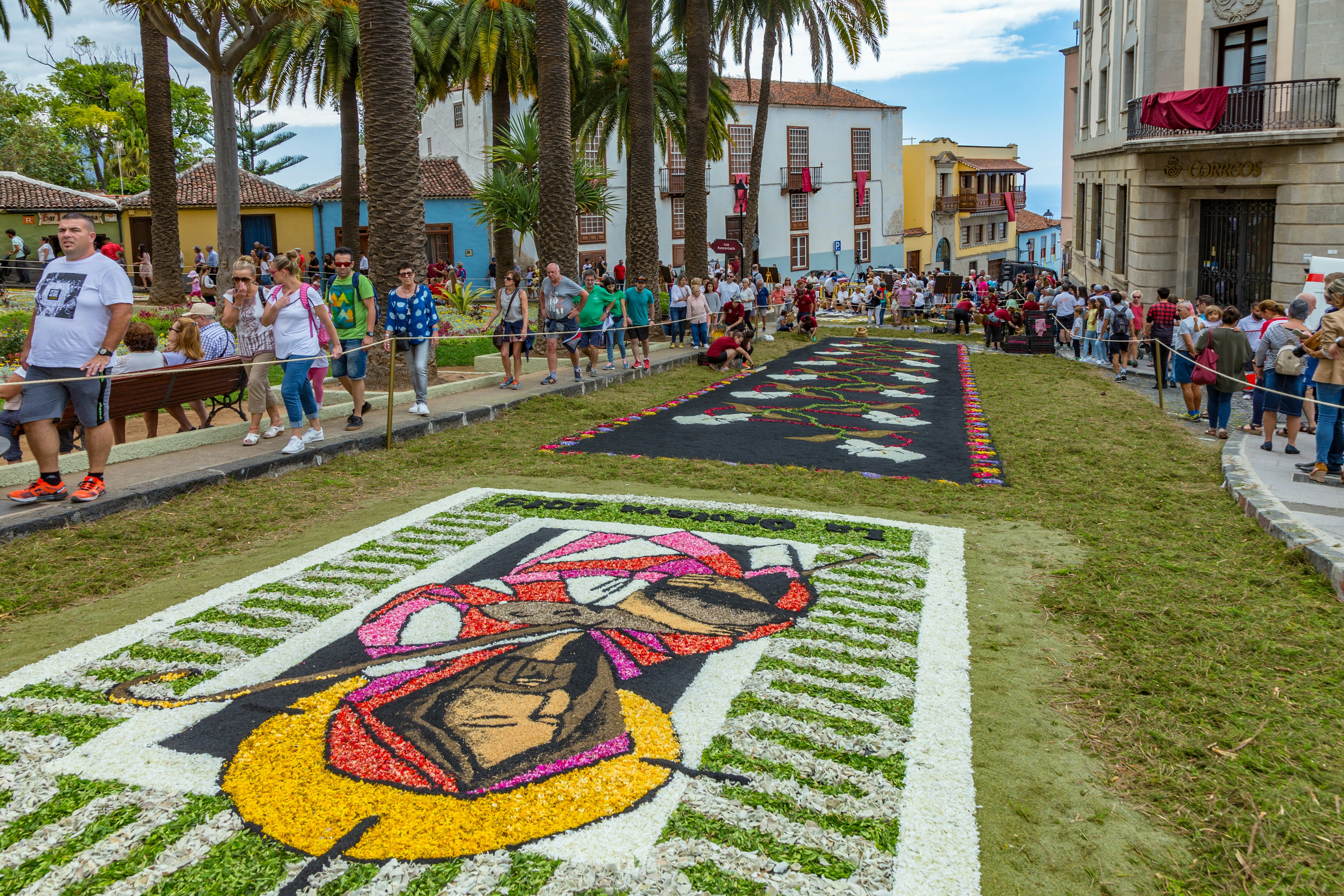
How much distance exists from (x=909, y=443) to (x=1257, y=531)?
3.84 metres

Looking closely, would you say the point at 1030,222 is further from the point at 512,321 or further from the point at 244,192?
the point at 512,321

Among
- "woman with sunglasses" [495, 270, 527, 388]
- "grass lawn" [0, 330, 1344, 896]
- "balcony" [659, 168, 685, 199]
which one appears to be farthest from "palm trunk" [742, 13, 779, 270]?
"grass lawn" [0, 330, 1344, 896]

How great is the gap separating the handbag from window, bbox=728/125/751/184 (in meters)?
42.4

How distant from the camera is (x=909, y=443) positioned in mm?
10266

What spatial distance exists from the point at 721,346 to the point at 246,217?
31603mm

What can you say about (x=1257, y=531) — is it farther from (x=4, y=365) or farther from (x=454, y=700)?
(x=4, y=365)

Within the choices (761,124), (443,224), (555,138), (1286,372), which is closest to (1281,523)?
(1286,372)

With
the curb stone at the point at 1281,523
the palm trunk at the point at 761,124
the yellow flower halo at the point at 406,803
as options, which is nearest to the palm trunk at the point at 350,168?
the palm trunk at the point at 761,124

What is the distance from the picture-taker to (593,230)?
157ft

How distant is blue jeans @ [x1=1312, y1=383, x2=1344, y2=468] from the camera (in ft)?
27.2

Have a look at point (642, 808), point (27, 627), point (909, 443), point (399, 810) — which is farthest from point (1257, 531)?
point (27, 627)

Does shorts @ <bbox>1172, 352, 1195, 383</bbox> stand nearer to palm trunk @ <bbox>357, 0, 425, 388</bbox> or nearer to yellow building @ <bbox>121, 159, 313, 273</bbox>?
palm trunk @ <bbox>357, 0, 425, 388</bbox>

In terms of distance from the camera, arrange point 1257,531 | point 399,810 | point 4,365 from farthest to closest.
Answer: point 4,365
point 1257,531
point 399,810

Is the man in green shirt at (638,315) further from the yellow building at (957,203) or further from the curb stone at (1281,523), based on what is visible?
the yellow building at (957,203)
